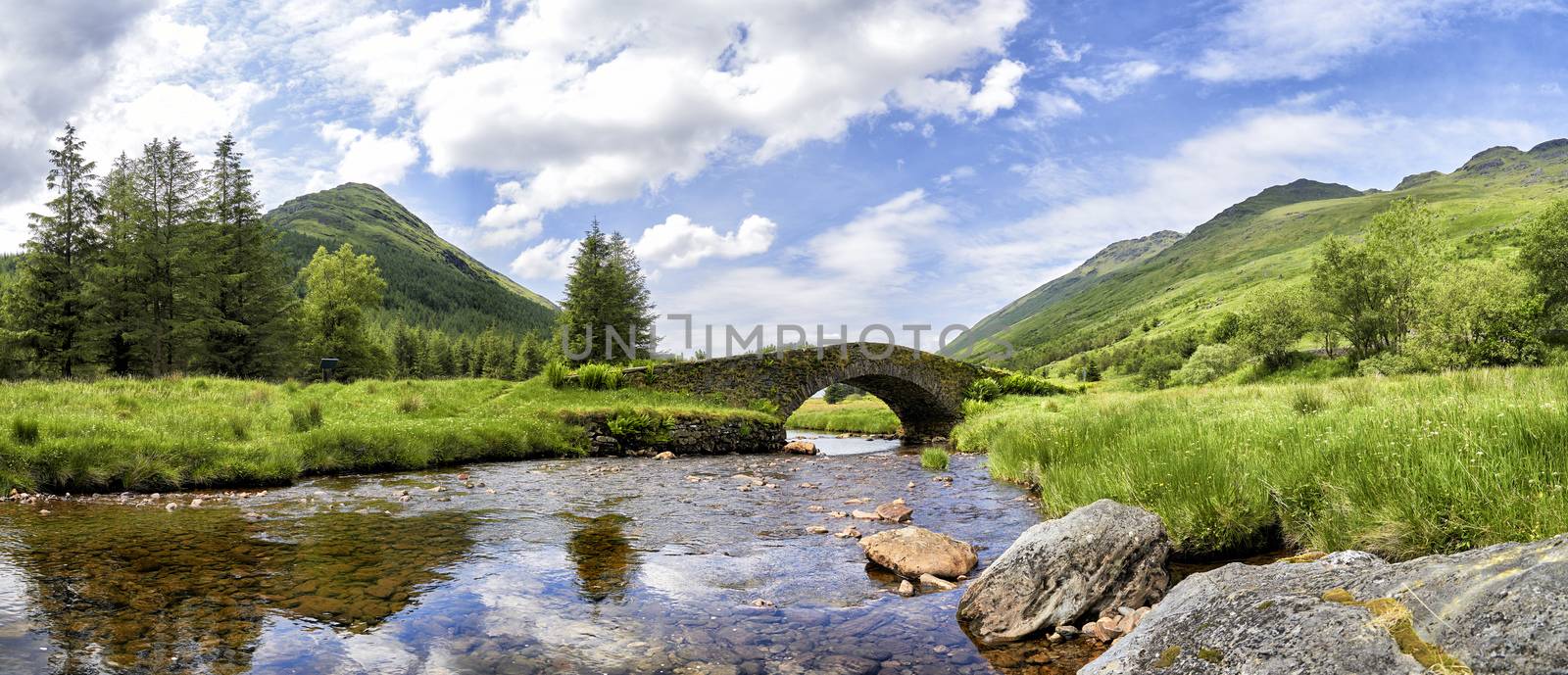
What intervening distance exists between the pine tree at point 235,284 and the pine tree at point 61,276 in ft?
16.8

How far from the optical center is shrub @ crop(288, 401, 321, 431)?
56.3ft

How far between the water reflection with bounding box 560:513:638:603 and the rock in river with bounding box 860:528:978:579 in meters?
2.93

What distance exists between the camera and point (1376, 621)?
2.93 metres

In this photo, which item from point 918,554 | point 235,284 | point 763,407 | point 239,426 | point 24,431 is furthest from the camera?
point 235,284

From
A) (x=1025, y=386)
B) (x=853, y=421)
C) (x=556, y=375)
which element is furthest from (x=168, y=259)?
(x=1025, y=386)

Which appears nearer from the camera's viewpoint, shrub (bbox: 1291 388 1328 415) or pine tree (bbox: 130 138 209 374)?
shrub (bbox: 1291 388 1328 415)

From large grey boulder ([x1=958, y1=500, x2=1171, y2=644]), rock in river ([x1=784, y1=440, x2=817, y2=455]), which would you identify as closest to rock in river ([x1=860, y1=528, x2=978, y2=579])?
large grey boulder ([x1=958, y1=500, x2=1171, y2=644])

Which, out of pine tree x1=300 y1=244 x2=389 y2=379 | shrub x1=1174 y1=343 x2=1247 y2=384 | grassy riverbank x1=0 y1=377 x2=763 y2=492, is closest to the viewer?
grassy riverbank x1=0 y1=377 x2=763 y2=492

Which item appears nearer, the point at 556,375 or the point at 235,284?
the point at 556,375

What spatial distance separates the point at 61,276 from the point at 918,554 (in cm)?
5353

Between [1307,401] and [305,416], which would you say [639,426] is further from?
[1307,401]

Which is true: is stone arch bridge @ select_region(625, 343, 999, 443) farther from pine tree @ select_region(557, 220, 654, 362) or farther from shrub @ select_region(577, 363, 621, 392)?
pine tree @ select_region(557, 220, 654, 362)

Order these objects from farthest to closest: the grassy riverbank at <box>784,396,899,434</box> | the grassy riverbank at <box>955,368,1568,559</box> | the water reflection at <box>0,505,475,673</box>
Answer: the grassy riverbank at <box>784,396,899,434</box>, the water reflection at <box>0,505,475,673</box>, the grassy riverbank at <box>955,368,1568,559</box>

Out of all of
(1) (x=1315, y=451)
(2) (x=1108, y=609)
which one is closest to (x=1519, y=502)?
(1) (x=1315, y=451)
